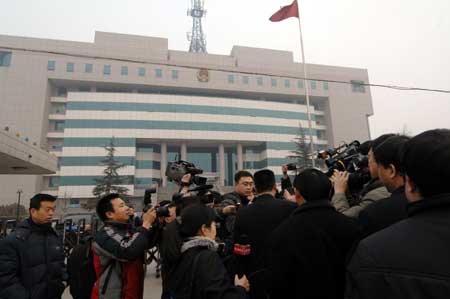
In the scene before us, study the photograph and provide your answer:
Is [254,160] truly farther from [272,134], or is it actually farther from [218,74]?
[218,74]

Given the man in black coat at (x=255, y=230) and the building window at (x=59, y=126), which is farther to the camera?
the building window at (x=59, y=126)

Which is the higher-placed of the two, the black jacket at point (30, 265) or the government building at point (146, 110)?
the government building at point (146, 110)

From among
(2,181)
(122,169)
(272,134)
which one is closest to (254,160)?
(272,134)

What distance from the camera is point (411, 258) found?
946 millimetres

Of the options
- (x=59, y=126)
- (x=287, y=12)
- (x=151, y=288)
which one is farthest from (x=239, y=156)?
(x=151, y=288)

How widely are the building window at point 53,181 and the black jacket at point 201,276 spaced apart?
150 ft

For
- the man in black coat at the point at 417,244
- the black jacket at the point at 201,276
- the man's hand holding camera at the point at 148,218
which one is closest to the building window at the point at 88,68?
the man's hand holding camera at the point at 148,218

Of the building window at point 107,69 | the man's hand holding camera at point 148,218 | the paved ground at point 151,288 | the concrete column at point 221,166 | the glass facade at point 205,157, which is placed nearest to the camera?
the man's hand holding camera at point 148,218

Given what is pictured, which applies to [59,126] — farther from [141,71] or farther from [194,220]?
[194,220]

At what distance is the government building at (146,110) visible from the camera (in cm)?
4150

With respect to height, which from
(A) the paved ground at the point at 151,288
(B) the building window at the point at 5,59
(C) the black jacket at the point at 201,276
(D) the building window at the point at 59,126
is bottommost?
(A) the paved ground at the point at 151,288

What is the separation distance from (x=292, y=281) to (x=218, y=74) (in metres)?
47.6

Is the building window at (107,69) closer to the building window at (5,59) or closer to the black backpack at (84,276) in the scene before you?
the building window at (5,59)

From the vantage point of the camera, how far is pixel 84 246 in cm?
327
